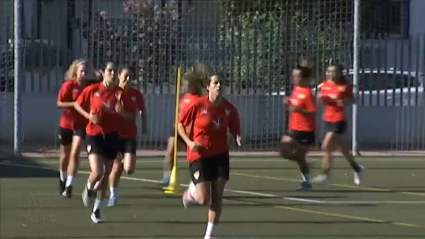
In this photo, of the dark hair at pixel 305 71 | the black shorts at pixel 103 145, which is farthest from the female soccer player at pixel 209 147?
the dark hair at pixel 305 71

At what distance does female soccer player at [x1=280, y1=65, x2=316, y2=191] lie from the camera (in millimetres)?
13945

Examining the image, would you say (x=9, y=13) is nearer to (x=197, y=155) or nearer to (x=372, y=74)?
(x=372, y=74)

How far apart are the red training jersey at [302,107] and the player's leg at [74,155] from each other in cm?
295

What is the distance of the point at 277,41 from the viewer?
66.8 ft

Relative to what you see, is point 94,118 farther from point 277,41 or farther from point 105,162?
point 277,41

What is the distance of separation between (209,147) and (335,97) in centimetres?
A: 494

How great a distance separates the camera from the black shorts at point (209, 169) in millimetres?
9859

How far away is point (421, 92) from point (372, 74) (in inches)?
41.3

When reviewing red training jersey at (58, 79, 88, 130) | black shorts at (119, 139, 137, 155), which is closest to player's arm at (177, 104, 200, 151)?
black shorts at (119, 139, 137, 155)

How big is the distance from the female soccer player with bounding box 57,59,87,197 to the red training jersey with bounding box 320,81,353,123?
3616mm

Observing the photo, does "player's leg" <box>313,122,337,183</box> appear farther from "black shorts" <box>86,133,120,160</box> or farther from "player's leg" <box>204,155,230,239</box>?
"player's leg" <box>204,155,230,239</box>

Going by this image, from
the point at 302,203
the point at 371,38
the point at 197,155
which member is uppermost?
the point at 371,38

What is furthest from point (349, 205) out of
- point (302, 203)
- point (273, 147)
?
point (273, 147)

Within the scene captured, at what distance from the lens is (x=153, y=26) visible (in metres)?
20.2
